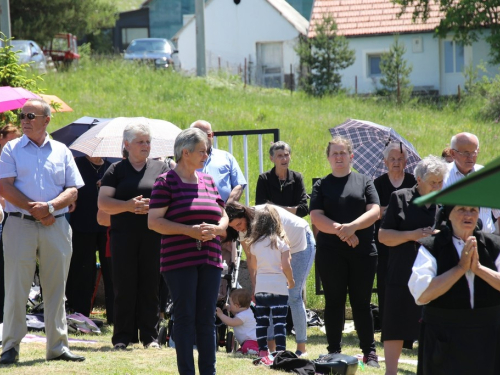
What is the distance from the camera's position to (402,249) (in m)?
6.32

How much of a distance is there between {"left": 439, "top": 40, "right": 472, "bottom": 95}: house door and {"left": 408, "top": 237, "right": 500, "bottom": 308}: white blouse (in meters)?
30.1

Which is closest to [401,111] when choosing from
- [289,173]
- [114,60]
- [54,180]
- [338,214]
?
[114,60]

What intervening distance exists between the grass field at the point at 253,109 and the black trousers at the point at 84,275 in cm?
267

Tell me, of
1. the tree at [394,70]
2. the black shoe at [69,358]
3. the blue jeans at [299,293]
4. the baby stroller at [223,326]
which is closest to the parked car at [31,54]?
the tree at [394,70]

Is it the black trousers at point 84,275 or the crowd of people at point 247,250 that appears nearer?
the crowd of people at point 247,250

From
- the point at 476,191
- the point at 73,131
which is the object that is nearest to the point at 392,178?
the point at 73,131

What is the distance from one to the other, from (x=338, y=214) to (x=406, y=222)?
1.09 m

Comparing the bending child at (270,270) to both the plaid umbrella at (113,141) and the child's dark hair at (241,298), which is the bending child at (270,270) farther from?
the plaid umbrella at (113,141)

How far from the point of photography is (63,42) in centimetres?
3284

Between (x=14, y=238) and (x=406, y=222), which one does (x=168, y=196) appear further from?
(x=406, y=222)

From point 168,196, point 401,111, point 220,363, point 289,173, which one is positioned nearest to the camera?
point 168,196

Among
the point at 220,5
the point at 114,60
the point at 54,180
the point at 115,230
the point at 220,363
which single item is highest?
the point at 220,5

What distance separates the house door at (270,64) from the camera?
3791 cm

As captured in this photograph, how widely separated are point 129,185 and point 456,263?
3.18m
